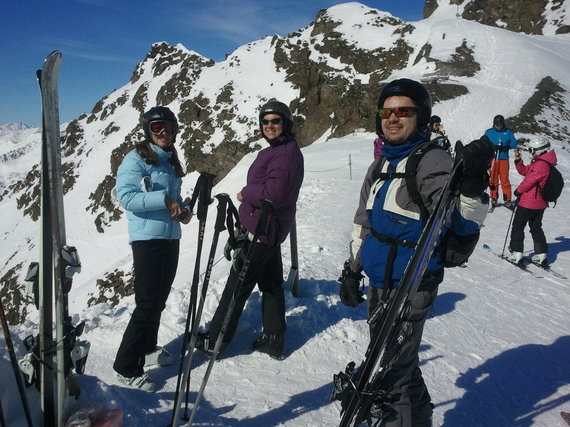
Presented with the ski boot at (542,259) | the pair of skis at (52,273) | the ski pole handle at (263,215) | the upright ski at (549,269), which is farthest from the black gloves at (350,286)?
the ski boot at (542,259)

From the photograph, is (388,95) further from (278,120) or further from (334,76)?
(334,76)

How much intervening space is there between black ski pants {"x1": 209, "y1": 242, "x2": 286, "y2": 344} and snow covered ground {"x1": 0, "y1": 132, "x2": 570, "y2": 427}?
394 millimetres

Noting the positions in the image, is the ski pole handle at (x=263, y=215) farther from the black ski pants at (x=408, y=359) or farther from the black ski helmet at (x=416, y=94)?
the black ski helmet at (x=416, y=94)

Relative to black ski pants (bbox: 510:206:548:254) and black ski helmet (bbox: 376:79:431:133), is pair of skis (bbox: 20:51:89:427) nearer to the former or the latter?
black ski helmet (bbox: 376:79:431:133)

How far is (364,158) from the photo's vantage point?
733 inches

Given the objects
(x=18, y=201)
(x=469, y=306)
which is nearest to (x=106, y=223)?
(x=18, y=201)

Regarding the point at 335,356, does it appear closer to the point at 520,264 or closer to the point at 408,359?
the point at 408,359

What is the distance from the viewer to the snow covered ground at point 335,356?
339cm

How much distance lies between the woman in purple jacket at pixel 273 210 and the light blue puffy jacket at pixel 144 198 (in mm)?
743

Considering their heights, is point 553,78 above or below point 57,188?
above

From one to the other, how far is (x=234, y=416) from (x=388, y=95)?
2.89 metres

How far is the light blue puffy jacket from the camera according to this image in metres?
3.52

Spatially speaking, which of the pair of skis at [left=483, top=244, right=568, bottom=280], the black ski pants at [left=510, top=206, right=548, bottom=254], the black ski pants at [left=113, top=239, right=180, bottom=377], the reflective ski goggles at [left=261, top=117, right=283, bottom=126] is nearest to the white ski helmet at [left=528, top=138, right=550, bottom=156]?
the black ski pants at [left=510, top=206, right=548, bottom=254]

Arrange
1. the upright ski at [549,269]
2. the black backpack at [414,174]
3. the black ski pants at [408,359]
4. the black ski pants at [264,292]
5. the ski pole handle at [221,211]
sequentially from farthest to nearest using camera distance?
the upright ski at [549,269], the black ski pants at [264,292], the ski pole handle at [221,211], the black ski pants at [408,359], the black backpack at [414,174]
